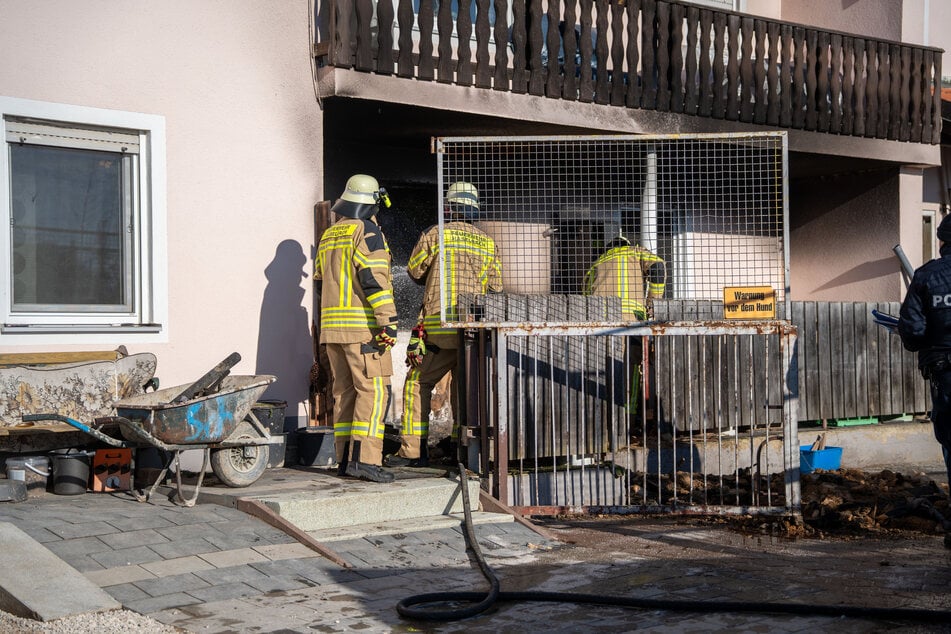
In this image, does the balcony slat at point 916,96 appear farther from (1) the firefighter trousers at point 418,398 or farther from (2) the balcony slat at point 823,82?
(1) the firefighter trousers at point 418,398

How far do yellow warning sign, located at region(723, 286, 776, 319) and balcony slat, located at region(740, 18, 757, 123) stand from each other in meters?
6.13

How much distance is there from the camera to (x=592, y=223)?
34.1 ft

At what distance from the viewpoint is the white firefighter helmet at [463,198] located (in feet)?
28.1

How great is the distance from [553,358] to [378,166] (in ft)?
15.8

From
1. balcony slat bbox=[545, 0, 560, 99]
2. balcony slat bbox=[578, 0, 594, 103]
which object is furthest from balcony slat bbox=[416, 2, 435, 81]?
balcony slat bbox=[578, 0, 594, 103]

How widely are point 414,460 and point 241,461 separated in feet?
5.76

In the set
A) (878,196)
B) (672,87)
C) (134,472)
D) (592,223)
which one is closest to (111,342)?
(134,472)

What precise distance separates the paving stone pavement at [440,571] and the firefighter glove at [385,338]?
1449 millimetres

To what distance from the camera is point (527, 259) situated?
9.69 meters

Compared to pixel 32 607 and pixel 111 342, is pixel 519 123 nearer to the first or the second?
pixel 111 342

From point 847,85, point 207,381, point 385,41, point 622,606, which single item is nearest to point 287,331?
point 207,381

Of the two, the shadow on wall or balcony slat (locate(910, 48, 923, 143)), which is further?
balcony slat (locate(910, 48, 923, 143))

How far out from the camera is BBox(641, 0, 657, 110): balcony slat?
41.2ft

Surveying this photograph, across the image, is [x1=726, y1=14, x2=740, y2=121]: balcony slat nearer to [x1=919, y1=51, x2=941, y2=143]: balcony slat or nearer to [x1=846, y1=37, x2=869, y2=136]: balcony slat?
[x1=846, y1=37, x2=869, y2=136]: balcony slat
